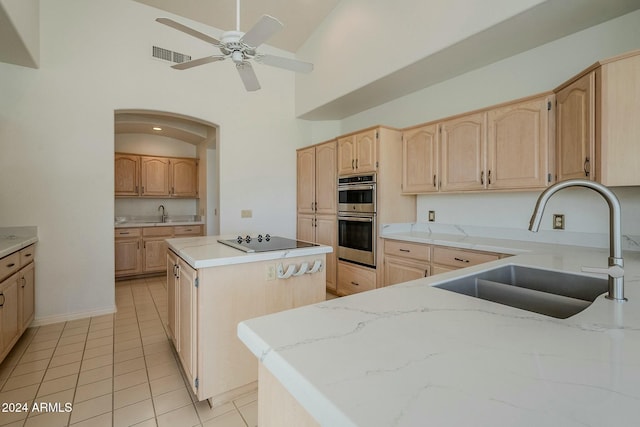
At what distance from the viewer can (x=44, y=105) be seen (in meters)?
2.95

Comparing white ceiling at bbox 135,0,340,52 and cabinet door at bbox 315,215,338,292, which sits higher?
white ceiling at bbox 135,0,340,52

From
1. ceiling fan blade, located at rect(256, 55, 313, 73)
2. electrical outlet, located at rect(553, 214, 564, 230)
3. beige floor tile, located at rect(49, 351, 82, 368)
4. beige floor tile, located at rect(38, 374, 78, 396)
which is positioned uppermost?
ceiling fan blade, located at rect(256, 55, 313, 73)

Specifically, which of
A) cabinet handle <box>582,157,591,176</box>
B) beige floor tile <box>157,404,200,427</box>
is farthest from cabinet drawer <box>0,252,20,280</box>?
cabinet handle <box>582,157,591,176</box>

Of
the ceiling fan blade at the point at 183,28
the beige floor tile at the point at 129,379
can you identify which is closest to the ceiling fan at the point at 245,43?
the ceiling fan blade at the point at 183,28

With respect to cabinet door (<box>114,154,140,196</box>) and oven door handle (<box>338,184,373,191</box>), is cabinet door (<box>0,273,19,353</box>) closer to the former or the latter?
cabinet door (<box>114,154,140,196</box>)

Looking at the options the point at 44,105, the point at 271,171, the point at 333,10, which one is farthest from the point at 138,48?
the point at 333,10

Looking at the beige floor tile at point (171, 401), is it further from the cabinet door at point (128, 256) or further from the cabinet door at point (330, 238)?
the cabinet door at point (128, 256)

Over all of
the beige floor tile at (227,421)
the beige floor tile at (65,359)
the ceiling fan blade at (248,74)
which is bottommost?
the beige floor tile at (227,421)

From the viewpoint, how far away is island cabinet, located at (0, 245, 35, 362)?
2095 millimetres

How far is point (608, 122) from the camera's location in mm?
1803

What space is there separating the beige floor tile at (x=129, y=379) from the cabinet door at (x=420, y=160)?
293cm

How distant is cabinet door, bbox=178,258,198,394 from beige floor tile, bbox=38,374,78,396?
0.72 meters

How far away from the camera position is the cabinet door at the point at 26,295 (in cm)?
247

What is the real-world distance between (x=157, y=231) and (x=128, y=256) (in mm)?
565
